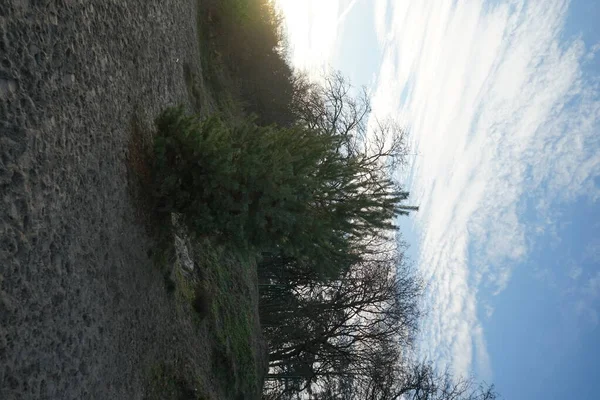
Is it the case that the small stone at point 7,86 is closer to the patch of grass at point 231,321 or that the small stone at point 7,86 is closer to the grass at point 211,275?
the grass at point 211,275

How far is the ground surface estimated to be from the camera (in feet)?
13.6

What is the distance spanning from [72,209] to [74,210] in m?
0.05

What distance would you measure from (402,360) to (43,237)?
21.6 metres

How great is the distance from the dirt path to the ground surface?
0.04ft

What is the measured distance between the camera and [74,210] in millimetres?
5203

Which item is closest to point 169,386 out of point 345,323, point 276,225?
point 276,225

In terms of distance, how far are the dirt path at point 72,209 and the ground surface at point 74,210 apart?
0.01m

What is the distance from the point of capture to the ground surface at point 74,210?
13.6ft

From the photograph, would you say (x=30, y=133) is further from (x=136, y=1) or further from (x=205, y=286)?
(x=205, y=286)

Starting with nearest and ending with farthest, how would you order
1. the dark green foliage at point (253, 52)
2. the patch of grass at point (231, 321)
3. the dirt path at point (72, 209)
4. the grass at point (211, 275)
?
the dirt path at point (72, 209) < the grass at point (211, 275) < the patch of grass at point (231, 321) < the dark green foliage at point (253, 52)

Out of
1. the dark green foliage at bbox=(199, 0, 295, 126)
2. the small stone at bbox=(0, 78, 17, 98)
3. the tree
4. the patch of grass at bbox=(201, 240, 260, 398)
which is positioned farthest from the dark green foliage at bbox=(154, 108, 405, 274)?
the tree

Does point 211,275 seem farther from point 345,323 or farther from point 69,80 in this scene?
point 345,323

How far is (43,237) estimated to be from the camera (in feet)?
15.0

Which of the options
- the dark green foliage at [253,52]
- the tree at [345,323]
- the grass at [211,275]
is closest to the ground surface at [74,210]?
the grass at [211,275]
